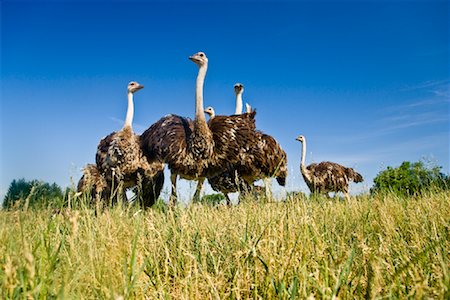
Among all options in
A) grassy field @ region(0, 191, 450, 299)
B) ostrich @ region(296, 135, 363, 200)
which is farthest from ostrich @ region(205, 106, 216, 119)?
grassy field @ region(0, 191, 450, 299)

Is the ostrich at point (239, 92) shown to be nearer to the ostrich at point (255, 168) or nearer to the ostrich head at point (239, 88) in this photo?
the ostrich head at point (239, 88)

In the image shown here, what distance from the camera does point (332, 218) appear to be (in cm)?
345

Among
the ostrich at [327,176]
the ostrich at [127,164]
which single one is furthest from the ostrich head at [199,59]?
the ostrich at [327,176]

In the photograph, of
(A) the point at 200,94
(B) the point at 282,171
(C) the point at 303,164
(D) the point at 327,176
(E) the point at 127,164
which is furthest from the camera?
(C) the point at 303,164

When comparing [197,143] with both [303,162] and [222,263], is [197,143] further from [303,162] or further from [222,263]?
[303,162]

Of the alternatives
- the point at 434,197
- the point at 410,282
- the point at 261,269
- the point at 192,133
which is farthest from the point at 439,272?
the point at 192,133

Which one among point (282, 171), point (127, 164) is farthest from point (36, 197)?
point (282, 171)

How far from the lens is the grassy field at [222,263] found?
1.43 metres

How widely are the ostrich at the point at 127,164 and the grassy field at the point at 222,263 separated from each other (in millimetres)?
3418

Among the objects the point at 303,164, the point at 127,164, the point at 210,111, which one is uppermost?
the point at 210,111

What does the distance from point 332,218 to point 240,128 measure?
411 cm

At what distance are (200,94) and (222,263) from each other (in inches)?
227

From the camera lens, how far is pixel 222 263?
2.26 meters

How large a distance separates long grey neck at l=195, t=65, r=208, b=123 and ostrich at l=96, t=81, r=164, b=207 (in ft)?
3.61
